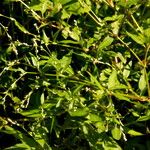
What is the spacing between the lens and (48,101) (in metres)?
1.81

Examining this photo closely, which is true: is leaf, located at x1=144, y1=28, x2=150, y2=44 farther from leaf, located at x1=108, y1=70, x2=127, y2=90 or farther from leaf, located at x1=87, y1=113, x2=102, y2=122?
leaf, located at x1=87, y1=113, x2=102, y2=122

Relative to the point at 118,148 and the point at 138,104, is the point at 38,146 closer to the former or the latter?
the point at 118,148

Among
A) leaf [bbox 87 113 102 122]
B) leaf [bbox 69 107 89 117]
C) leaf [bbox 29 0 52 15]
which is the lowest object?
leaf [bbox 87 113 102 122]

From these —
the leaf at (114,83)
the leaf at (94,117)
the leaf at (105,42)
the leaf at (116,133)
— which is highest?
the leaf at (105,42)

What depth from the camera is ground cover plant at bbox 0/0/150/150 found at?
5.66 feet

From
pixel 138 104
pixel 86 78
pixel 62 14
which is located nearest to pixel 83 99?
pixel 86 78

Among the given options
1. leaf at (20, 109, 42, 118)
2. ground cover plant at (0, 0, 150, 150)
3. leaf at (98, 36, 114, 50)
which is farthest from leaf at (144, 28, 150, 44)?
leaf at (20, 109, 42, 118)

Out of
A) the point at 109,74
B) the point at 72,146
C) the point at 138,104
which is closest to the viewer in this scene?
the point at 138,104

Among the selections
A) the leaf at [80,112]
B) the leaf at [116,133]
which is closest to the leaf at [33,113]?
the leaf at [80,112]

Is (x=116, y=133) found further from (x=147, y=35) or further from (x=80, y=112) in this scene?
(x=147, y=35)

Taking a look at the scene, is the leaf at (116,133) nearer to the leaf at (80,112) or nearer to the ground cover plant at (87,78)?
the ground cover plant at (87,78)

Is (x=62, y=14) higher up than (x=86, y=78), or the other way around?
(x=62, y=14)

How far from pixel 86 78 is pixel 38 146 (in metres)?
0.38

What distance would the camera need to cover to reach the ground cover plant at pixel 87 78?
173cm
